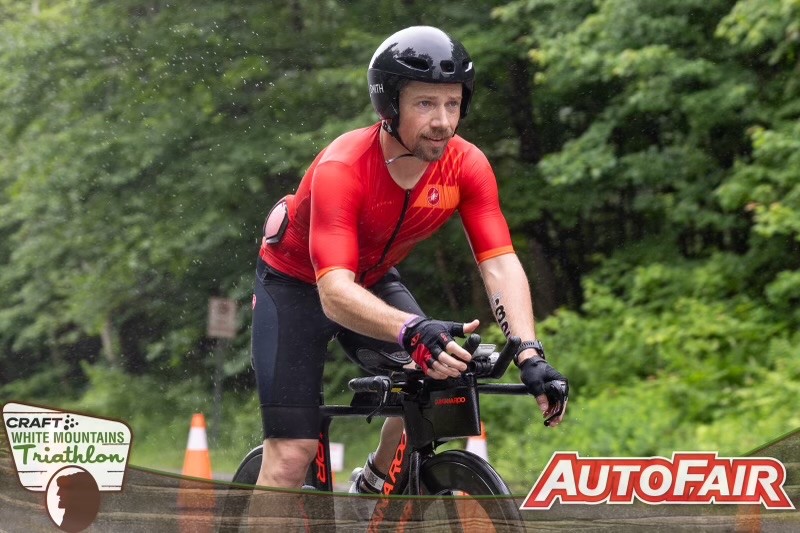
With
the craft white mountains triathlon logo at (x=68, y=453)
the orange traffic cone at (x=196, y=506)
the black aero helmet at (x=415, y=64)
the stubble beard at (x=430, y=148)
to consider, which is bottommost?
the orange traffic cone at (x=196, y=506)

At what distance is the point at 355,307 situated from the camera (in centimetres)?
357

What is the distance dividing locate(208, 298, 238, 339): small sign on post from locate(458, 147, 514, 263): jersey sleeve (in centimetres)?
838

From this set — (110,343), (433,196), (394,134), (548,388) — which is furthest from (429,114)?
(110,343)

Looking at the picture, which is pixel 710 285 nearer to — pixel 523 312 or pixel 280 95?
pixel 280 95

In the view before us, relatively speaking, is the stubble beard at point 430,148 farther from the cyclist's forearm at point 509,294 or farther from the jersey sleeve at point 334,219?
the cyclist's forearm at point 509,294

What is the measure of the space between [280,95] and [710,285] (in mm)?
5544

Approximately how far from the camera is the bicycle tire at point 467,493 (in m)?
3.25

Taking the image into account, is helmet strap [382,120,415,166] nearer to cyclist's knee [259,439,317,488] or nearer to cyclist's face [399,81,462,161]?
cyclist's face [399,81,462,161]

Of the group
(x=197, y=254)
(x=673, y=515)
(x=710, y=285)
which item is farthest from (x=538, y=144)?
(x=673, y=515)

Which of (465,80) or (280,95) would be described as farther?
(280,95)

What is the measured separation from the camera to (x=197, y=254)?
1433 cm

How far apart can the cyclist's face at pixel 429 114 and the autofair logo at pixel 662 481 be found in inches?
40.6

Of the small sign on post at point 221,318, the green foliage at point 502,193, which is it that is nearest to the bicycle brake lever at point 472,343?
the green foliage at point 502,193

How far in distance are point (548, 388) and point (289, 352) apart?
3.31 ft
